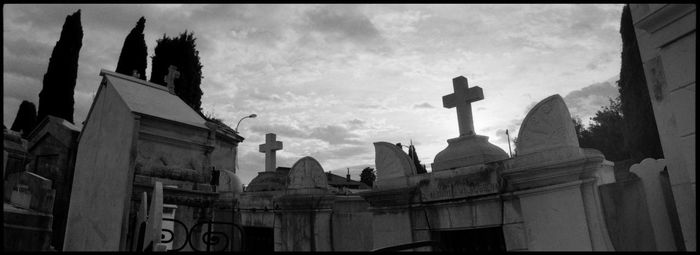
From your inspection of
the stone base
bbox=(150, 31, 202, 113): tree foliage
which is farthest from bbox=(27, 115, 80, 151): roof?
bbox=(150, 31, 202, 113): tree foliage

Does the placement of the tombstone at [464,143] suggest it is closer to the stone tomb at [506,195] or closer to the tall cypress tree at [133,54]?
the stone tomb at [506,195]

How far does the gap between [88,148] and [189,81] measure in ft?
97.0

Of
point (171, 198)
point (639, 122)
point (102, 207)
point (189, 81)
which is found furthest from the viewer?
point (189, 81)

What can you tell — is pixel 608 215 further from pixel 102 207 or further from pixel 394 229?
pixel 102 207

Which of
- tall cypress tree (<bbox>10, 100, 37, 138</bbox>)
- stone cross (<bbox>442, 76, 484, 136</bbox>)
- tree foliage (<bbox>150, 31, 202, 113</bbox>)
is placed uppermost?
tree foliage (<bbox>150, 31, 202, 113</bbox>)

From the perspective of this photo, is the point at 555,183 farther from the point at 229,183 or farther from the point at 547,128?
the point at 229,183

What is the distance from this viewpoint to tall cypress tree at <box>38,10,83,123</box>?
81.3 feet

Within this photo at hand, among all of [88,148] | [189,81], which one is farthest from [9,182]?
Answer: [189,81]

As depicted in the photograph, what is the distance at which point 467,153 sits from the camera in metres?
5.52

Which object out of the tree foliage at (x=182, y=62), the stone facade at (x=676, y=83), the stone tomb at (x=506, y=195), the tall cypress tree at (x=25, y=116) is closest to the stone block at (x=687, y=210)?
the stone facade at (x=676, y=83)

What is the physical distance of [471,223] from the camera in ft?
16.1

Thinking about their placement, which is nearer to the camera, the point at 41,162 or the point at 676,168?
the point at 676,168

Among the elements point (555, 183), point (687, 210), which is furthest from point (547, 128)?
point (687, 210)

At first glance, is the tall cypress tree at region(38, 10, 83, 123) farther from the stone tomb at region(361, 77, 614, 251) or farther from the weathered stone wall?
the stone tomb at region(361, 77, 614, 251)
